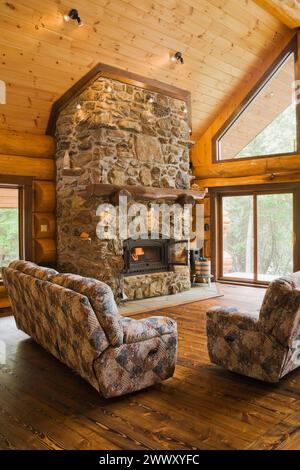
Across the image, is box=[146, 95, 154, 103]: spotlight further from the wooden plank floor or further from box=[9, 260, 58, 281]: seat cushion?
the wooden plank floor

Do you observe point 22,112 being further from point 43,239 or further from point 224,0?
point 224,0

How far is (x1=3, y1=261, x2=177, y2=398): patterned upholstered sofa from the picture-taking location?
2.91 m

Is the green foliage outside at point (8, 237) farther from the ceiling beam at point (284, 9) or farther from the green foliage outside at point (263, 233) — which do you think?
the ceiling beam at point (284, 9)

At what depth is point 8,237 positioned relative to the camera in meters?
7.00

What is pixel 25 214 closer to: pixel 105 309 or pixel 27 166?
pixel 27 166

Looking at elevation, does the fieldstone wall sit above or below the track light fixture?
below

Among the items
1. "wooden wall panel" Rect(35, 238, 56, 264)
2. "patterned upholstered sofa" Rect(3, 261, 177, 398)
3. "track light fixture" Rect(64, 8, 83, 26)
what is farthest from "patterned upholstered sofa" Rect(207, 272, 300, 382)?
"track light fixture" Rect(64, 8, 83, 26)

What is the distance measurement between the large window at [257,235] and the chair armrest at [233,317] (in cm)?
480

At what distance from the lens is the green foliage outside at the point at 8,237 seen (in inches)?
275

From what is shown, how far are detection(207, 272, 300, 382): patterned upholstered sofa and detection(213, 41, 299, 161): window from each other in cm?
536

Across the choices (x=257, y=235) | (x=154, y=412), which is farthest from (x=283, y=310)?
(x=257, y=235)

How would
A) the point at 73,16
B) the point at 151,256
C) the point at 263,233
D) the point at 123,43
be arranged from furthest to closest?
the point at 263,233
the point at 151,256
the point at 123,43
the point at 73,16

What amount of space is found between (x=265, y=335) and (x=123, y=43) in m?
4.90

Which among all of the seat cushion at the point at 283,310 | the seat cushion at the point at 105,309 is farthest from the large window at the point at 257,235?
the seat cushion at the point at 105,309
